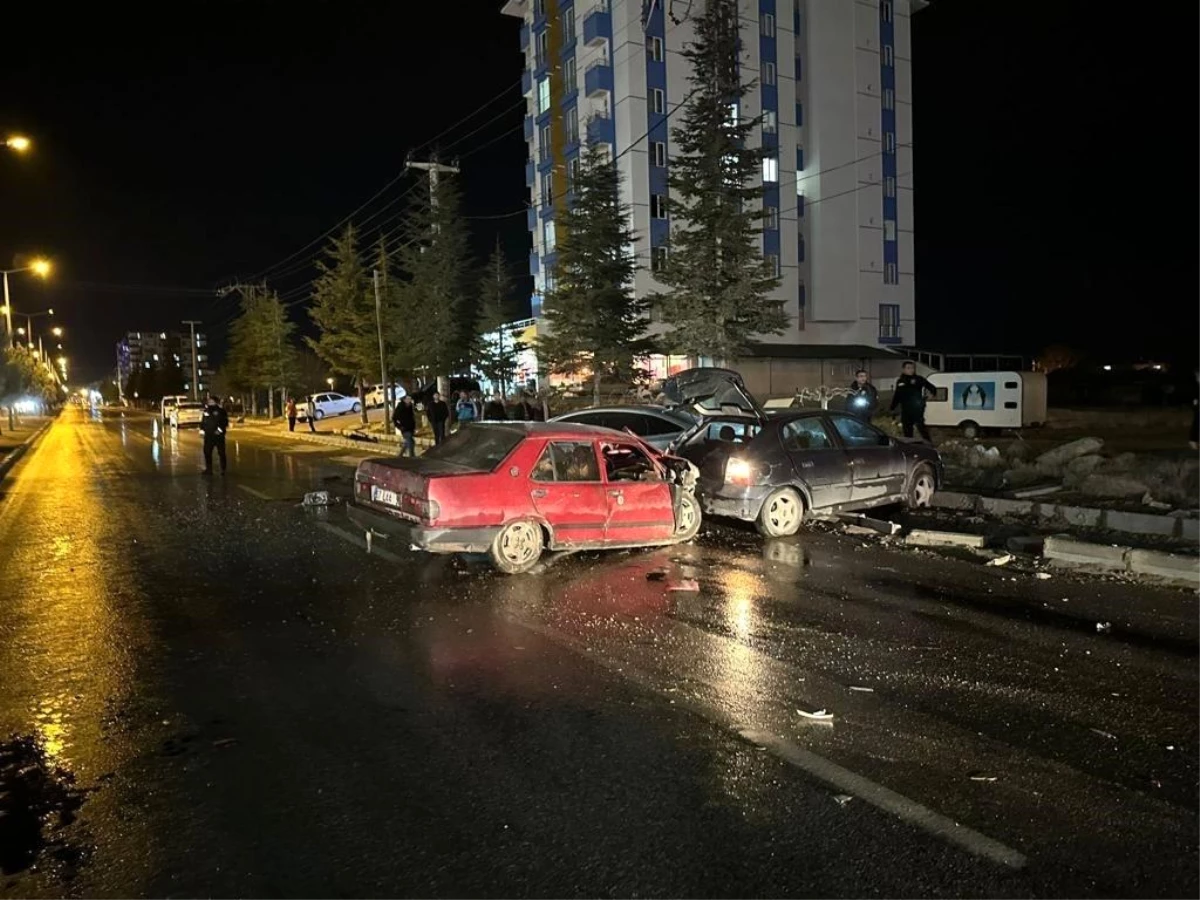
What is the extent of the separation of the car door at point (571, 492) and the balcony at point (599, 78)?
4485 cm

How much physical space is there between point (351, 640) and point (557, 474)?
9.82 feet

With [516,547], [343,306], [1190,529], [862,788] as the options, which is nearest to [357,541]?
[516,547]

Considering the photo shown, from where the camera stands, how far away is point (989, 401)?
28.1m

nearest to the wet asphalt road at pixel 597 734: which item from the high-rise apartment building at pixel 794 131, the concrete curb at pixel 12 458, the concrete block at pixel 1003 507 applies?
the concrete block at pixel 1003 507

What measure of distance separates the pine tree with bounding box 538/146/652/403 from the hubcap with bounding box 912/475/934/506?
18847mm

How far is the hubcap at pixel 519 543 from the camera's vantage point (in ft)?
28.1

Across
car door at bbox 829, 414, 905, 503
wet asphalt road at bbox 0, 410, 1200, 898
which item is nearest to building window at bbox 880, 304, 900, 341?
car door at bbox 829, 414, 905, 503

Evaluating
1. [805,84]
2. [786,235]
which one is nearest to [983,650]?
[786,235]

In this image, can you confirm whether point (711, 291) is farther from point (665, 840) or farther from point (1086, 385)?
point (1086, 385)

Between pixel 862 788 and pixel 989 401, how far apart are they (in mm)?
26744

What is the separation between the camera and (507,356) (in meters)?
38.2

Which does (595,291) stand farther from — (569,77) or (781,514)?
(569,77)

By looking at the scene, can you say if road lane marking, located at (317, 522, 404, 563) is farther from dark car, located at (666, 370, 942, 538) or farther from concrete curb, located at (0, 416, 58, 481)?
concrete curb, located at (0, 416, 58, 481)

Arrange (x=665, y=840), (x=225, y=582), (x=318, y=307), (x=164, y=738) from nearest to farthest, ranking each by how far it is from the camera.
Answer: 1. (x=665, y=840)
2. (x=164, y=738)
3. (x=225, y=582)
4. (x=318, y=307)
